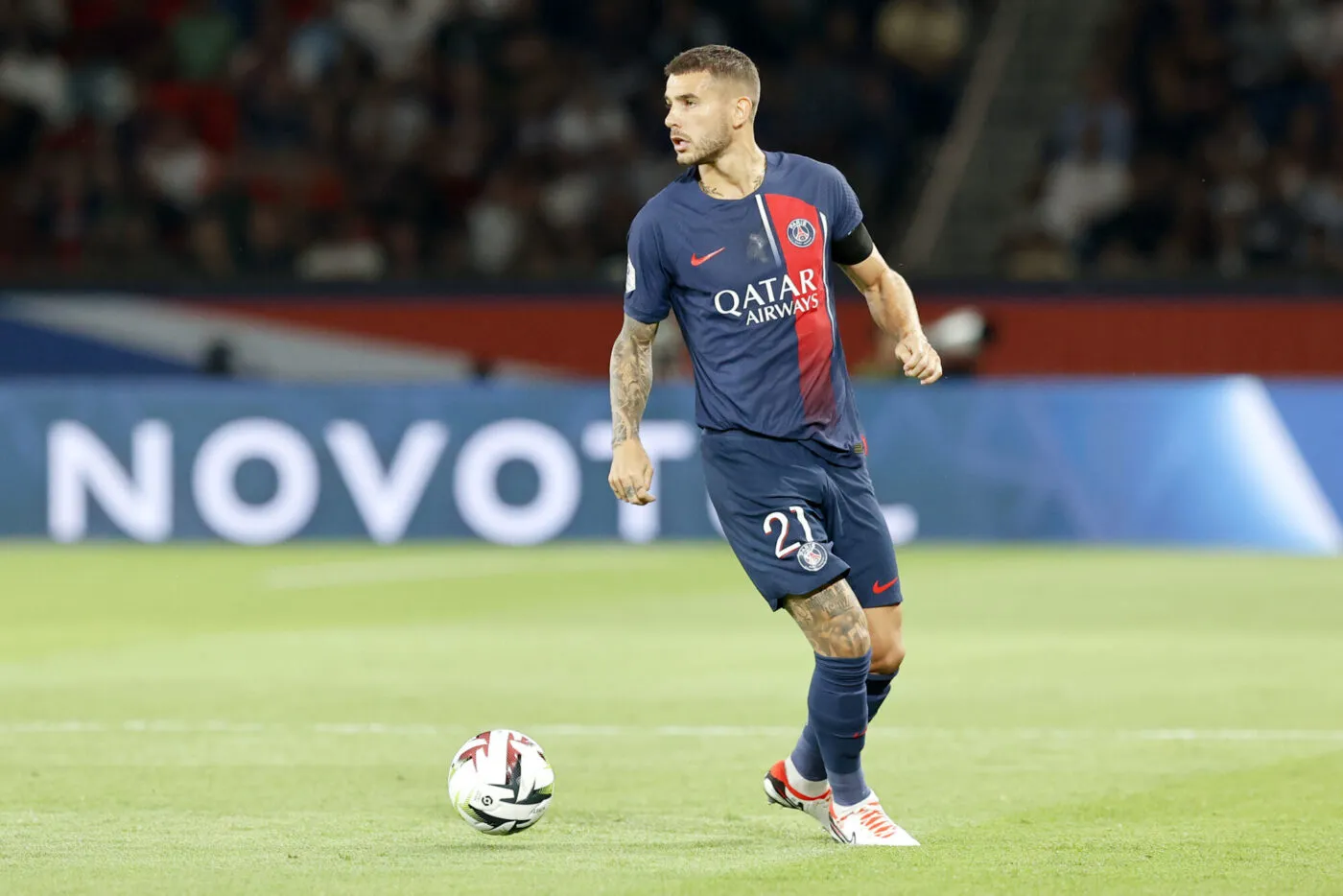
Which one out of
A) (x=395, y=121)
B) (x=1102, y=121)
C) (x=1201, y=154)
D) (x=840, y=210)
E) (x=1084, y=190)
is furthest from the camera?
(x=395, y=121)

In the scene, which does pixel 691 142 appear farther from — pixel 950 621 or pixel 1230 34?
pixel 1230 34

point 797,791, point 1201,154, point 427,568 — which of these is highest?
point 1201,154

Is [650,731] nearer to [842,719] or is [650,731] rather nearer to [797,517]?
[842,719]

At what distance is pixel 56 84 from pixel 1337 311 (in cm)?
1213

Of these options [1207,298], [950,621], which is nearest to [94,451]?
[950,621]

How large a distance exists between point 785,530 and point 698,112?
4.06ft

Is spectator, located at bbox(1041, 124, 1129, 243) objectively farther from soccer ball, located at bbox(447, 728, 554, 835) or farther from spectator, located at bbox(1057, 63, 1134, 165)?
soccer ball, located at bbox(447, 728, 554, 835)

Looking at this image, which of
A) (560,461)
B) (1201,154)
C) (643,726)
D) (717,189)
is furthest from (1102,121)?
(717,189)

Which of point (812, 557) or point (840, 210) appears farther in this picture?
point (840, 210)

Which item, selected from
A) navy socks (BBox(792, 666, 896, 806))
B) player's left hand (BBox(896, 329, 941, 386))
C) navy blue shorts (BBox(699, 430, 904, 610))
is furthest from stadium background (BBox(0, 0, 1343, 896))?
player's left hand (BBox(896, 329, 941, 386))

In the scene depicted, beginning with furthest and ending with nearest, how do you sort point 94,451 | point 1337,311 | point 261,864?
point 1337,311, point 94,451, point 261,864

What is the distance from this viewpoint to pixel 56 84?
2338 cm

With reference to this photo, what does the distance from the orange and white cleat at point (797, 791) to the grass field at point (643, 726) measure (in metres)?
0.12

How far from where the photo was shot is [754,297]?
7.10 meters
